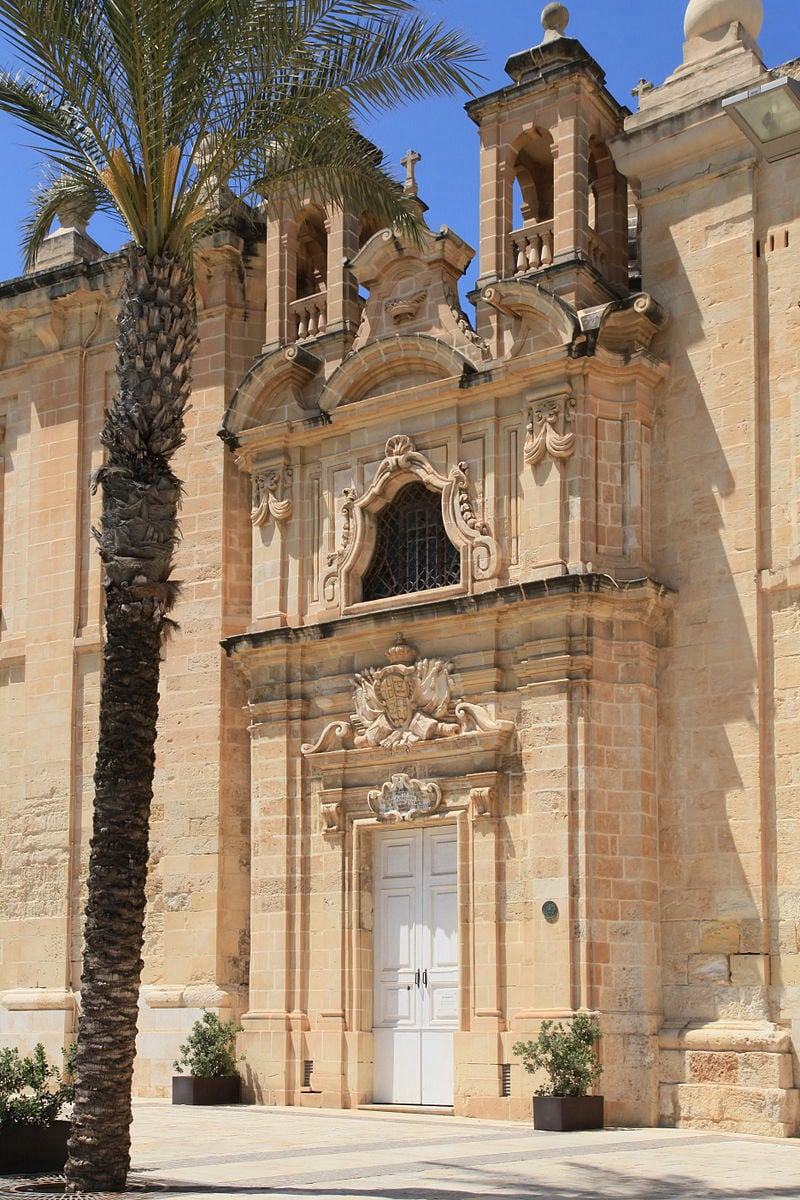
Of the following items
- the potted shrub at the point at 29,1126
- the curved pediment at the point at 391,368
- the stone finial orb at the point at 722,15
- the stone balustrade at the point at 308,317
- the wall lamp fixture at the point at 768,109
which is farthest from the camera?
the stone balustrade at the point at 308,317

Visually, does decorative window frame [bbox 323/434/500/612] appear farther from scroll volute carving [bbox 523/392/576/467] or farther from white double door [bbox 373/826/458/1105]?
white double door [bbox 373/826/458/1105]

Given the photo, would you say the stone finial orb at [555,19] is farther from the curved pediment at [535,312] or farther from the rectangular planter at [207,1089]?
the rectangular planter at [207,1089]

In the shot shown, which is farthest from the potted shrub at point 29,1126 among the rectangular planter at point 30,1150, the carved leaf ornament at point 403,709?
the carved leaf ornament at point 403,709

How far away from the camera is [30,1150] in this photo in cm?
1119

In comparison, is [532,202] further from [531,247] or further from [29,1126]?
[29,1126]

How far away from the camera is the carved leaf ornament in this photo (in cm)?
1622

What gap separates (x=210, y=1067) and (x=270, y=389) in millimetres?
7199

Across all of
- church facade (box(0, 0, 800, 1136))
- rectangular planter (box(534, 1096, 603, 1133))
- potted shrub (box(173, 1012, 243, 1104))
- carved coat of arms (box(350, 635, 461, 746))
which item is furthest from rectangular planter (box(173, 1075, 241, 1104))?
rectangular planter (box(534, 1096, 603, 1133))

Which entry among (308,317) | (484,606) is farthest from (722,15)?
(484,606)

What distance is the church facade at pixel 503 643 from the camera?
14.9 m

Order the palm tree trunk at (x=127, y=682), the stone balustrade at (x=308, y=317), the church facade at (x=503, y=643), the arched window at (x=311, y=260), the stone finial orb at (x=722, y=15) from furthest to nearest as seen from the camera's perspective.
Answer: the arched window at (x=311, y=260)
the stone balustrade at (x=308, y=317)
the stone finial orb at (x=722, y=15)
the church facade at (x=503, y=643)
the palm tree trunk at (x=127, y=682)

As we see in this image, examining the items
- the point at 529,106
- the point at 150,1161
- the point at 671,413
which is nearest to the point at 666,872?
the point at 671,413

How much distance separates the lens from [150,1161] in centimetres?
1176

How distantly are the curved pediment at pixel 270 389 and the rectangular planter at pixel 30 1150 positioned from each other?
897 cm
